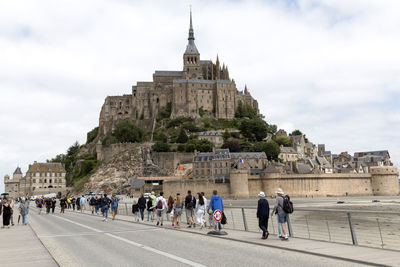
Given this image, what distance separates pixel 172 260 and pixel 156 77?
103833 mm

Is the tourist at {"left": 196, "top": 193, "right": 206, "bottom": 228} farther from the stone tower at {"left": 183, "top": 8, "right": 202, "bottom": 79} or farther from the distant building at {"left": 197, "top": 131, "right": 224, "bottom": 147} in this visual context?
the stone tower at {"left": 183, "top": 8, "right": 202, "bottom": 79}

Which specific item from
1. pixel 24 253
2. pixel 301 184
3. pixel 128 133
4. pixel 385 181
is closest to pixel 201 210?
pixel 24 253

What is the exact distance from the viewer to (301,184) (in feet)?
199

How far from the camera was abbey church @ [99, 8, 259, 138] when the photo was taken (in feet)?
328

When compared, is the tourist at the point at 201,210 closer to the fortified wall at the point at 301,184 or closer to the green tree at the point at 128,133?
the fortified wall at the point at 301,184

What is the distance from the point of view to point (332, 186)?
204 ft

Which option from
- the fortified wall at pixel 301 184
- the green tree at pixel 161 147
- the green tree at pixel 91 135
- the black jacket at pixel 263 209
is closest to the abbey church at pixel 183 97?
the green tree at pixel 91 135

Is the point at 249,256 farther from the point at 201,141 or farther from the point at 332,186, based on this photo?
the point at 201,141

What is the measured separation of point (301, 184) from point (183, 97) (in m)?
48.0

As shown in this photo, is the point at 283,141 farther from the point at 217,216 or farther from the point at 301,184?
the point at 217,216

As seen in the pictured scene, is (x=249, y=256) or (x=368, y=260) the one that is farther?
(x=249, y=256)

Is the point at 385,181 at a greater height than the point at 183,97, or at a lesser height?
lesser

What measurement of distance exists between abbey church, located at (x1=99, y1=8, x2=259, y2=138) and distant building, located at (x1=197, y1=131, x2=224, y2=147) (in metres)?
13.0

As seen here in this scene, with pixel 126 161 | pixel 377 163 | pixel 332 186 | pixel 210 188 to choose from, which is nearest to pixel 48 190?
pixel 126 161
